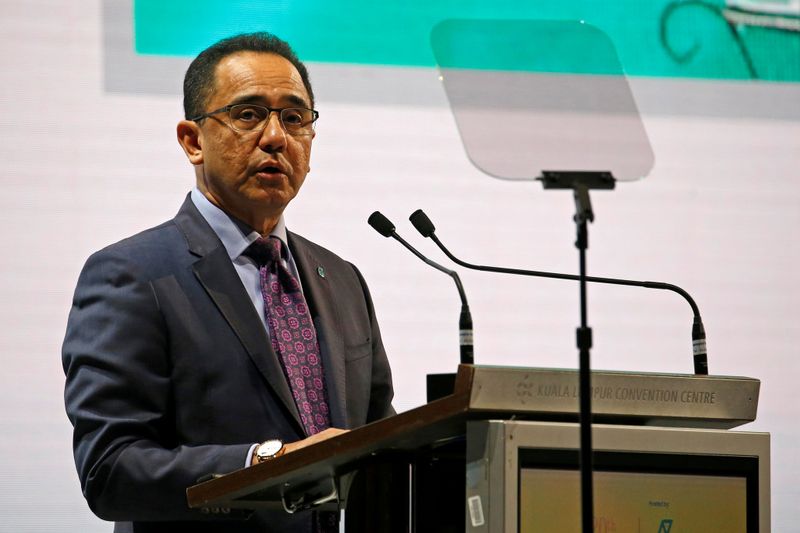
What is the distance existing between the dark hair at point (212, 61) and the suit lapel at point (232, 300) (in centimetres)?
29

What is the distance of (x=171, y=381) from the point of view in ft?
6.89

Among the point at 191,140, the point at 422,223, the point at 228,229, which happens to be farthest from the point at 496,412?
the point at 191,140

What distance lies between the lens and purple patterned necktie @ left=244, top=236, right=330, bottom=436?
2.21 m

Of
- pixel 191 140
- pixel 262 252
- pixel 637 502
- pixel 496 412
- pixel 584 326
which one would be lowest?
pixel 637 502

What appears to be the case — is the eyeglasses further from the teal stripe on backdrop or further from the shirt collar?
the teal stripe on backdrop

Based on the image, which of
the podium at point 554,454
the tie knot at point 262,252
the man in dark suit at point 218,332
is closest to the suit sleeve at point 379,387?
the man in dark suit at point 218,332

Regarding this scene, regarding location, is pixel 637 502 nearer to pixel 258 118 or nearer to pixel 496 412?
pixel 496 412

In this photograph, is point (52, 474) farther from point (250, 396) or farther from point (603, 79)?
point (603, 79)

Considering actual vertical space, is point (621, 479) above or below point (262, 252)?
below

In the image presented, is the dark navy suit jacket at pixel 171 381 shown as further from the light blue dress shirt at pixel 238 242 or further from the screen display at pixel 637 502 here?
the screen display at pixel 637 502

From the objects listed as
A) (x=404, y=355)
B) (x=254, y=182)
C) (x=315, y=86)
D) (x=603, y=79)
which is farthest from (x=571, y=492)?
(x=315, y=86)

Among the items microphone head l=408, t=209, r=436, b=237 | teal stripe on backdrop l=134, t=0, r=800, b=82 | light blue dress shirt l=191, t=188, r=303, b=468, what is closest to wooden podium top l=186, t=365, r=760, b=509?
microphone head l=408, t=209, r=436, b=237

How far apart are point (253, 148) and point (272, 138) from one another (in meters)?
0.04

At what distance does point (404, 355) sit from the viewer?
293cm
